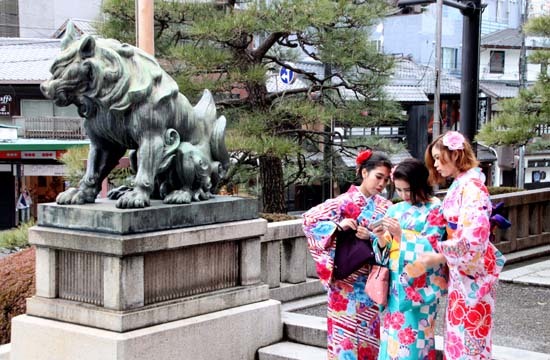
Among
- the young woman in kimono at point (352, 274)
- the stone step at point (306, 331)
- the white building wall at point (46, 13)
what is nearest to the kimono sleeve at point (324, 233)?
the young woman in kimono at point (352, 274)

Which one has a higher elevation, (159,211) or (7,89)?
(7,89)

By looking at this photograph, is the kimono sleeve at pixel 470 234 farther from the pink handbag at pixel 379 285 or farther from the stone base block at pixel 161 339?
the stone base block at pixel 161 339

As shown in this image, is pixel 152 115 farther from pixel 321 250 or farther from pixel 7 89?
pixel 7 89

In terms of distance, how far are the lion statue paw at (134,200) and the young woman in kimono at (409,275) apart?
1575 millimetres

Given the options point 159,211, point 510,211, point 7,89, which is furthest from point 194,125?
point 7,89

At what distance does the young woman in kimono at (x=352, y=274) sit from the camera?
4887 mm

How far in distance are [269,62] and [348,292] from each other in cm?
818

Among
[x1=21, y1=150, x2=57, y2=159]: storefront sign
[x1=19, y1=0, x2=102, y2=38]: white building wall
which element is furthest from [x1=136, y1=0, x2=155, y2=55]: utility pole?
[x1=19, y1=0, x2=102, y2=38]: white building wall

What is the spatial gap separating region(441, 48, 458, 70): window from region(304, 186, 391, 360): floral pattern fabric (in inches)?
1363

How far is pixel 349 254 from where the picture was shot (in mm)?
4852

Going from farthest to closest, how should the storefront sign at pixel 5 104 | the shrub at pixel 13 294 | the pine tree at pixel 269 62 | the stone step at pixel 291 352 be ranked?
the storefront sign at pixel 5 104, the pine tree at pixel 269 62, the shrub at pixel 13 294, the stone step at pixel 291 352

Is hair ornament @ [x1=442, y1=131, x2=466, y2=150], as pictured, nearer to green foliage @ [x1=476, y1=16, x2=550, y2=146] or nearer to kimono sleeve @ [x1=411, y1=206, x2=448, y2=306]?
kimono sleeve @ [x1=411, y1=206, x2=448, y2=306]

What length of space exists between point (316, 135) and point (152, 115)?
26.0ft

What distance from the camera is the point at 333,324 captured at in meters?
4.96
